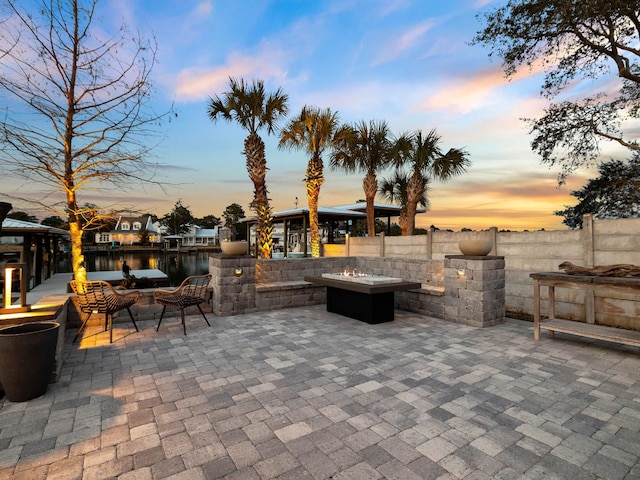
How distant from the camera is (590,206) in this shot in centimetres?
1188

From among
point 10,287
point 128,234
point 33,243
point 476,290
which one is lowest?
point 476,290

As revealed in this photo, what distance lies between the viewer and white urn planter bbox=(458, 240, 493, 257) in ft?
19.3

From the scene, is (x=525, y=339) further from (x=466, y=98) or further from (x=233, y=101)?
(x=233, y=101)

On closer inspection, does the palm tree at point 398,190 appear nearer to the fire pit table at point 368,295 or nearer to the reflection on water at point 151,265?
the fire pit table at point 368,295

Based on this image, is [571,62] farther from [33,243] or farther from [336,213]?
[33,243]

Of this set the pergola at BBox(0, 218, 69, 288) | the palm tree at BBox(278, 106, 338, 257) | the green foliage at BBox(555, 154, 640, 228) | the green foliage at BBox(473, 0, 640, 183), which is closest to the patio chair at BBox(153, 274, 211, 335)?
the pergola at BBox(0, 218, 69, 288)

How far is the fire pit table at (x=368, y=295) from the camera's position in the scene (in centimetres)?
576

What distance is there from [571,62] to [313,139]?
8.55 m

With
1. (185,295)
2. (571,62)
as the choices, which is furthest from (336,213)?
(185,295)

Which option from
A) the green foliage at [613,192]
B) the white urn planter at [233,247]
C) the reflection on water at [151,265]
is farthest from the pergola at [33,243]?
the green foliage at [613,192]

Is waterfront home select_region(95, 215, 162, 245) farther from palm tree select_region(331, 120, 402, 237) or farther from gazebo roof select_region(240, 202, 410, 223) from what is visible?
palm tree select_region(331, 120, 402, 237)

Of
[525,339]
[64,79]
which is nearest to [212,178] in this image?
[64,79]

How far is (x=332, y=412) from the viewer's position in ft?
9.04

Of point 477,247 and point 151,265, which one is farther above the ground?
point 477,247
